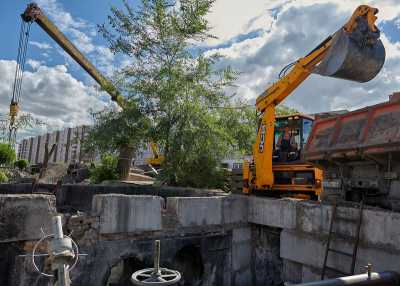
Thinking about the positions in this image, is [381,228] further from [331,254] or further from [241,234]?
[241,234]

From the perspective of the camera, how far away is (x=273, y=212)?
23.4 feet

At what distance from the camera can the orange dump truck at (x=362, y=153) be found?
591 centimetres

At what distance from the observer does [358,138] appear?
6.41 metres

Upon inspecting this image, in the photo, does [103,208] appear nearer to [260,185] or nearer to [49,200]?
[49,200]

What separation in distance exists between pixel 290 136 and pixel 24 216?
7.61 metres

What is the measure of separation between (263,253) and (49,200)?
465 centimetres

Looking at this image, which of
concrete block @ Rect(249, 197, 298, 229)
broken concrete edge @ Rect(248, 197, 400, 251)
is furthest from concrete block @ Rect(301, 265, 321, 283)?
concrete block @ Rect(249, 197, 298, 229)

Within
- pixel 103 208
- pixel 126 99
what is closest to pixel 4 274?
pixel 103 208

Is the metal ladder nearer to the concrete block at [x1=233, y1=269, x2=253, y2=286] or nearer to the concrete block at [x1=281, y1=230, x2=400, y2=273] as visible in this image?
the concrete block at [x1=281, y1=230, x2=400, y2=273]

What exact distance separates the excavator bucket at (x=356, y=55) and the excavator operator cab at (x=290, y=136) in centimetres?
264

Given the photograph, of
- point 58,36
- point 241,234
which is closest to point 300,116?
point 241,234

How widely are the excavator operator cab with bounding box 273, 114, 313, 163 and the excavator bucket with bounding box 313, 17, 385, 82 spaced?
8.66 feet

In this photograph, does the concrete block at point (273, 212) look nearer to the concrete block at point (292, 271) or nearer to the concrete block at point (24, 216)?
the concrete block at point (292, 271)

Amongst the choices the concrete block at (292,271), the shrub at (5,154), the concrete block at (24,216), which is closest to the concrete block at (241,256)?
the concrete block at (292,271)
